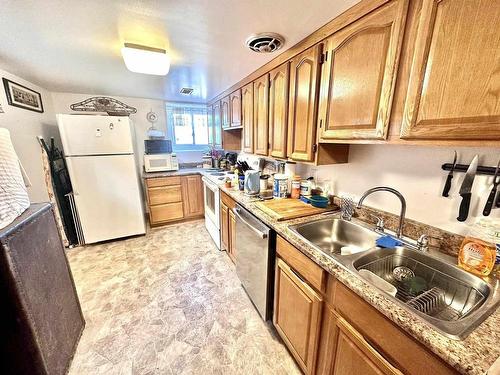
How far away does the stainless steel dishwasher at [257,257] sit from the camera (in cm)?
138

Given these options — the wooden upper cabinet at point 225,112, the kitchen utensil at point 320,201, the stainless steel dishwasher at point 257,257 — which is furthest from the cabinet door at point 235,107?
the kitchen utensil at point 320,201

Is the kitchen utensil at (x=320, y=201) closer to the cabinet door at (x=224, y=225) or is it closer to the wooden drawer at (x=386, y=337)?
the wooden drawer at (x=386, y=337)

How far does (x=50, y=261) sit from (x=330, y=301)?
1691 mm

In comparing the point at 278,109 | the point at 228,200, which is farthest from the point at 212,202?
the point at 278,109

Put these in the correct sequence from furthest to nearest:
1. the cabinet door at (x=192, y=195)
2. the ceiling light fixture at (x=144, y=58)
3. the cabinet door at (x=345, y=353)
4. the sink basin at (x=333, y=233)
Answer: the cabinet door at (x=192, y=195), the ceiling light fixture at (x=144, y=58), the sink basin at (x=333, y=233), the cabinet door at (x=345, y=353)

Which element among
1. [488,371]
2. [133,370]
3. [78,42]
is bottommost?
[133,370]

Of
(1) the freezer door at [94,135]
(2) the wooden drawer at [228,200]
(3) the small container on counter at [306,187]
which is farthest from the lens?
(1) the freezer door at [94,135]

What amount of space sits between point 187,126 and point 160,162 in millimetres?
984

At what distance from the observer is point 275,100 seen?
67.5 inches

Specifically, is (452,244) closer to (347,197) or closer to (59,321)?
(347,197)

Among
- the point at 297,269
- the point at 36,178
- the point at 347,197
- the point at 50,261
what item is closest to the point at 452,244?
the point at 347,197

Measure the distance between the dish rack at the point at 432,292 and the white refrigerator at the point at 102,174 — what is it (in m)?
2.94

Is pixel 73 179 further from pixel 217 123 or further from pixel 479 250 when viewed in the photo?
pixel 479 250

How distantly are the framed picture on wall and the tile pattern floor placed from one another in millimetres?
1845
